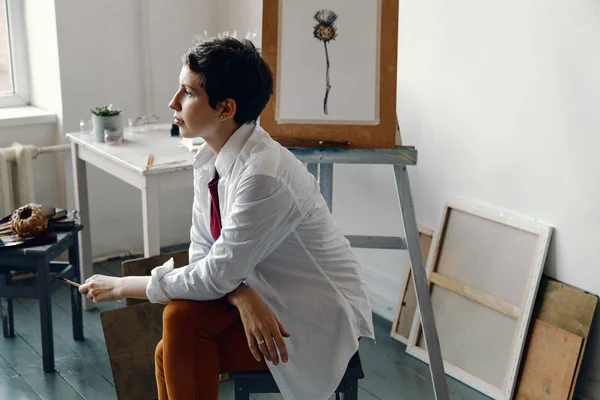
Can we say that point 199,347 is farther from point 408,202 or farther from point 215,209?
point 408,202

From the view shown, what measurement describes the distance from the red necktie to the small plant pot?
127 centimetres

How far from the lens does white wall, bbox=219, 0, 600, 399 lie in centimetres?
232

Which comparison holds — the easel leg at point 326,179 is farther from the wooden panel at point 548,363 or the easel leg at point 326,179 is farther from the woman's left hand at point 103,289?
the woman's left hand at point 103,289

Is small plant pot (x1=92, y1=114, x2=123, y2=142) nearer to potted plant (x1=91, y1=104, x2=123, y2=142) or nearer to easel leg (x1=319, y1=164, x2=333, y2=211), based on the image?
potted plant (x1=91, y1=104, x2=123, y2=142)

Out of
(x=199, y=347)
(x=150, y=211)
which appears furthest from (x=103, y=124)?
(x=199, y=347)

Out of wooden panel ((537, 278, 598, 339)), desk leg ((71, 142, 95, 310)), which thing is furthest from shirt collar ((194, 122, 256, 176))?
desk leg ((71, 142, 95, 310))

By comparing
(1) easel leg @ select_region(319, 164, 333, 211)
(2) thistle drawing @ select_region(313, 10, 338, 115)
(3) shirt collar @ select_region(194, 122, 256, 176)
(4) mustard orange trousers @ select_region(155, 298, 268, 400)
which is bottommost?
(4) mustard orange trousers @ select_region(155, 298, 268, 400)

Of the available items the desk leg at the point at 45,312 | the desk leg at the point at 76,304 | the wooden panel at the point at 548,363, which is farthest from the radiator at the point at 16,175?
the wooden panel at the point at 548,363

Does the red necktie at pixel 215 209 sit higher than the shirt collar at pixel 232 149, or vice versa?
the shirt collar at pixel 232 149

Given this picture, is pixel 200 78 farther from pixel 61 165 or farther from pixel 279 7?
pixel 61 165

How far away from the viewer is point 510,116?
8.24 feet

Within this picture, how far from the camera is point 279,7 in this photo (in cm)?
228

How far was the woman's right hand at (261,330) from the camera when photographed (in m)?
1.64

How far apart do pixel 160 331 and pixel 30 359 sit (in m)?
0.60
